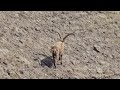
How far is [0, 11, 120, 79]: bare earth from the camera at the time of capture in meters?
4.87

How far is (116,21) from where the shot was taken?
20.0 feet

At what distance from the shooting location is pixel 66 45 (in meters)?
5.47

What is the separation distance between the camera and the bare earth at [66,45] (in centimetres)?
487

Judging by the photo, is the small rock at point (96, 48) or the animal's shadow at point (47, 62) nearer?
the animal's shadow at point (47, 62)

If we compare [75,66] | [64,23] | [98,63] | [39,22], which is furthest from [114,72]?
[39,22]

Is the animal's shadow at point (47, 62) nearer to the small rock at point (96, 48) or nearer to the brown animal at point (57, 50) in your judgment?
the brown animal at point (57, 50)

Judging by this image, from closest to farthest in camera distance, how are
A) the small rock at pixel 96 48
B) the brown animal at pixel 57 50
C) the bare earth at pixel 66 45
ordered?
the brown animal at pixel 57 50 → the bare earth at pixel 66 45 → the small rock at pixel 96 48

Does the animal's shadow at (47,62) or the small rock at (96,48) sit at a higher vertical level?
the small rock at (96,48)

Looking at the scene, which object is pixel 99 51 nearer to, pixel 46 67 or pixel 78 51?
pixel 78 51

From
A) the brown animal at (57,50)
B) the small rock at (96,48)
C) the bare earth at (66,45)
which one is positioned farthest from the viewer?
the small rock at (96,48)

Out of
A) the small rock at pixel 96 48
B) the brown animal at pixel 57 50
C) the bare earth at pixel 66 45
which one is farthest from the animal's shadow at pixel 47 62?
the small rock at pixel 96 48

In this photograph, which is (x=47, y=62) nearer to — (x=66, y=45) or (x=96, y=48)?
(x=66, y=45)
